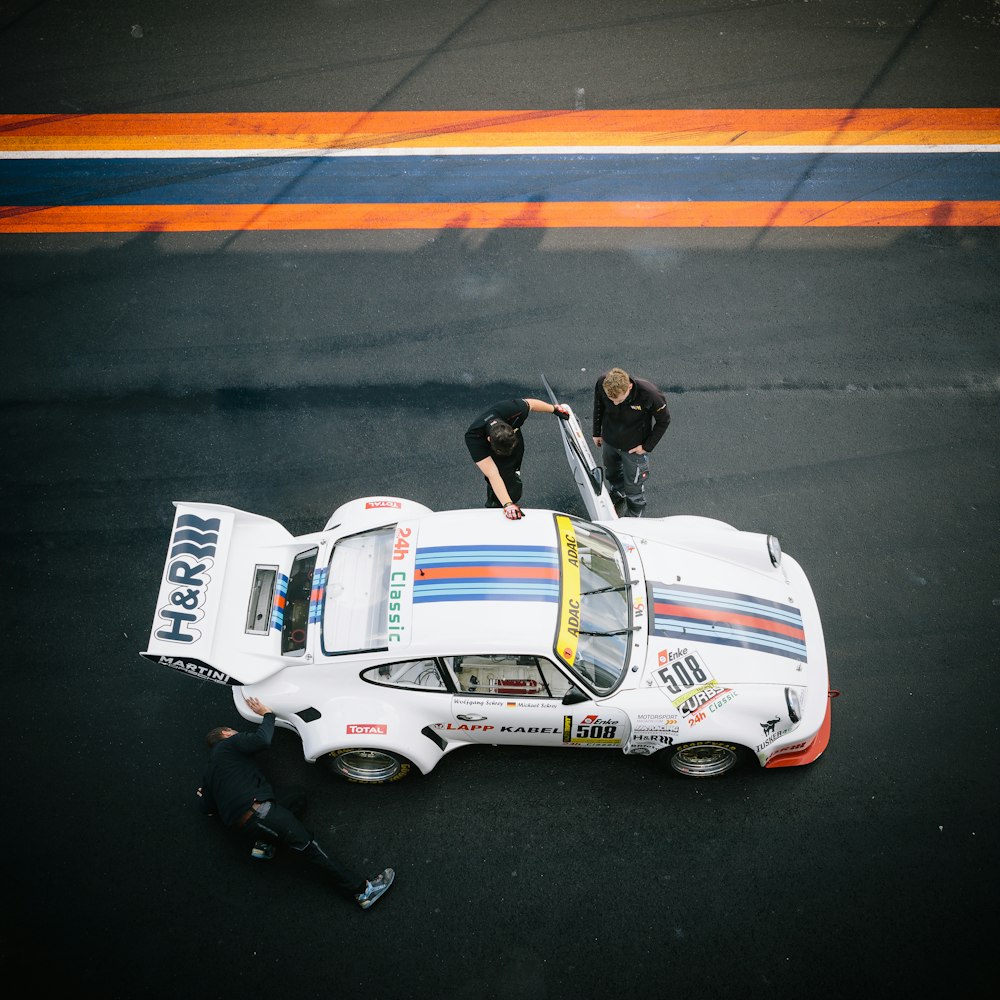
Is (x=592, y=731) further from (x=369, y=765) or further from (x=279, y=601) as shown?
(x=279, y=601)

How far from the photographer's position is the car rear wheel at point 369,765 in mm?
4941

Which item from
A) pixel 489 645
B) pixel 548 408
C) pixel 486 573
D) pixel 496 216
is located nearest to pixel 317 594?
pixel 486 573

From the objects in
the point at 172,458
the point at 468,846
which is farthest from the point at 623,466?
the point at 172,458

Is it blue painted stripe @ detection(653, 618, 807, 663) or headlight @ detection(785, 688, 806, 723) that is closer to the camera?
headlight @ detection(785, 688, 806, 723)

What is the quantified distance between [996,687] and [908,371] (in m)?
3.21

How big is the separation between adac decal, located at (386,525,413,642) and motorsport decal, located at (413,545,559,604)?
0.20 feet

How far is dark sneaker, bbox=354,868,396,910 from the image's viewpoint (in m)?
4.87

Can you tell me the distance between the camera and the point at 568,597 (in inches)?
189

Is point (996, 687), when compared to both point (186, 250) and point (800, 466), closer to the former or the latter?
point (800, 466)

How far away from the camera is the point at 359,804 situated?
17.4 feet

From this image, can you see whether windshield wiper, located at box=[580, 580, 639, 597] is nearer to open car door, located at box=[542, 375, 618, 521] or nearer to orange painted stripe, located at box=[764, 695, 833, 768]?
open car door, located at box=[542, 375, 618, 521]

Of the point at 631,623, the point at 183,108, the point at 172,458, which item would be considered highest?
the point at 183,108

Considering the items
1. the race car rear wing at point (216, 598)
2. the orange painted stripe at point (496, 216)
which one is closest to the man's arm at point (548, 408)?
the race car rear wing at point (216, 598)

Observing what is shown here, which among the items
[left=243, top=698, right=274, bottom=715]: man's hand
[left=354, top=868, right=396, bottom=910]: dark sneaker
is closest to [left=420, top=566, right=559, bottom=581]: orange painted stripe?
[left=243, top=698, right=274, bottom=715]: man's hand
